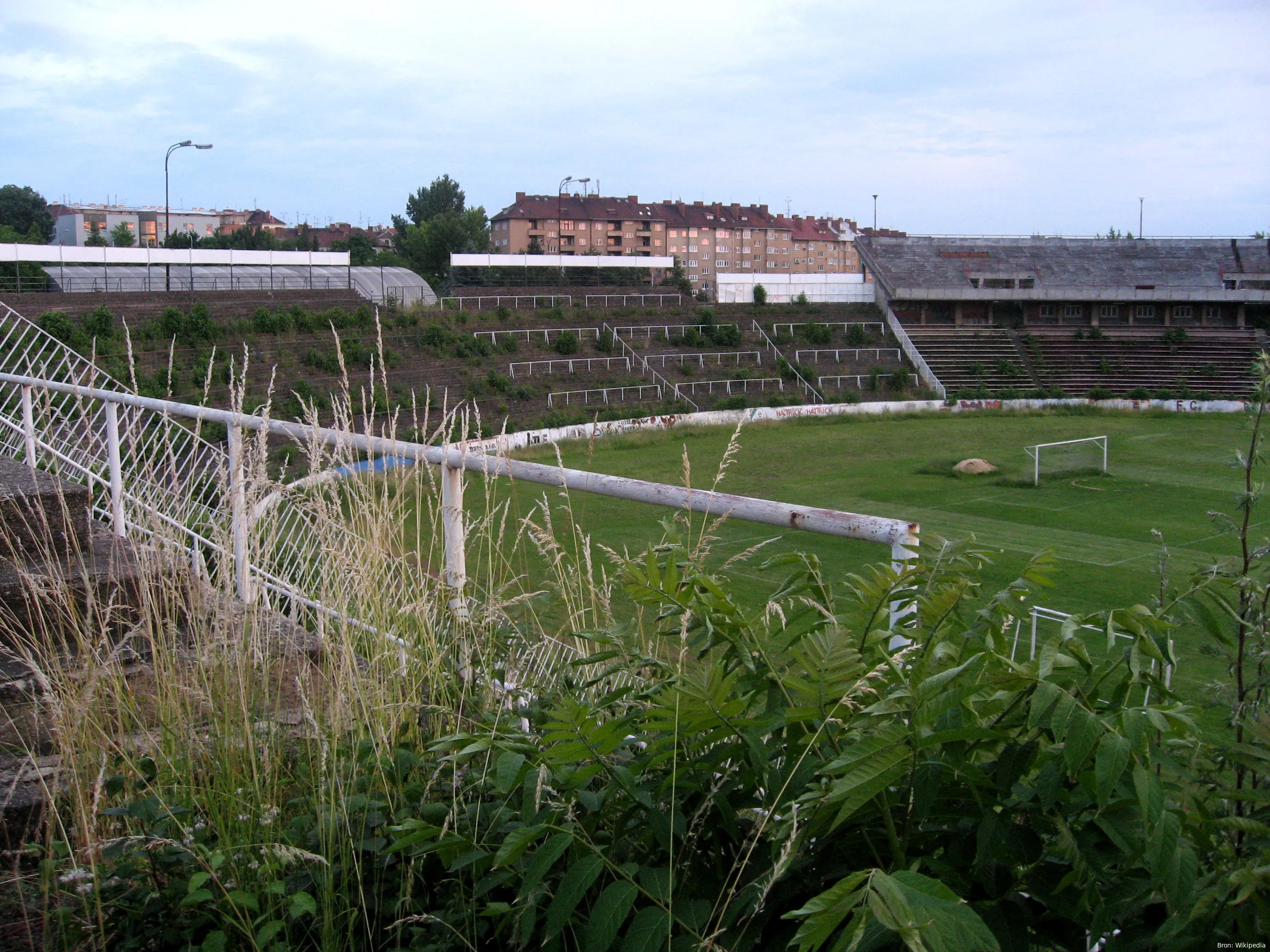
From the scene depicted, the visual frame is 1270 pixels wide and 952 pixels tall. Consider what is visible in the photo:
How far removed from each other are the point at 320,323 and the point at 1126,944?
41.5 metres

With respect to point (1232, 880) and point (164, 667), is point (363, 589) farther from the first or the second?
point (1232, 880)

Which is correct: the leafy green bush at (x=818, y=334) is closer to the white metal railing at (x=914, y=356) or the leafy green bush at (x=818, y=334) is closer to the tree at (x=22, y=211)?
the white metal railing at (x=914, y=356)

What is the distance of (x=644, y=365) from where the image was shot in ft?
152

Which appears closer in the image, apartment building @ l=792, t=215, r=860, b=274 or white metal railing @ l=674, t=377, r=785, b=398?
white metal railing @ l=674, t=377, r=785, b=398

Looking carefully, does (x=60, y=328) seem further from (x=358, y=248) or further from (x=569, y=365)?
(x=358, y=248)

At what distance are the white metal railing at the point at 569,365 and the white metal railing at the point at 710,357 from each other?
5.24 feet

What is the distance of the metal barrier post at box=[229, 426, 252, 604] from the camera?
2617 mm

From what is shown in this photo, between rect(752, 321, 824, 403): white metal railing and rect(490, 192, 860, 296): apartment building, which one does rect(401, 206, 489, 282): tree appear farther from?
rect(752, 321, 824, 403): white metal railing

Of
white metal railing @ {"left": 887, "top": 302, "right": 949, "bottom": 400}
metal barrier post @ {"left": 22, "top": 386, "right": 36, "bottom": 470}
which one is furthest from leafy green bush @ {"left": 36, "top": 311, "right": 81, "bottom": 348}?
white metal railing @ {"left": 887, "top": 302, "right": 949, "bottom": 400}

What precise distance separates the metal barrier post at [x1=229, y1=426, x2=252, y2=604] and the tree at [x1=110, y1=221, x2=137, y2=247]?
3362 inches

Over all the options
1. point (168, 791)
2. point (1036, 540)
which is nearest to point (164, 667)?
point (168, 791)

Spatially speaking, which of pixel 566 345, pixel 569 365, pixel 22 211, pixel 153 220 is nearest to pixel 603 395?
pixel 569 365

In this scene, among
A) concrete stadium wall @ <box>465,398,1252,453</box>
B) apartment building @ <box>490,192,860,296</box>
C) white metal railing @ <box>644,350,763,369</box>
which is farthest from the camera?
Answer: apartment building @ <box>490,192,860,296</box>

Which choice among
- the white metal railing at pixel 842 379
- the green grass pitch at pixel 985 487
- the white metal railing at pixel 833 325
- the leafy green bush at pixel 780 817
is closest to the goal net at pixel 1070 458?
the green grass pitch at pixel 985 487
